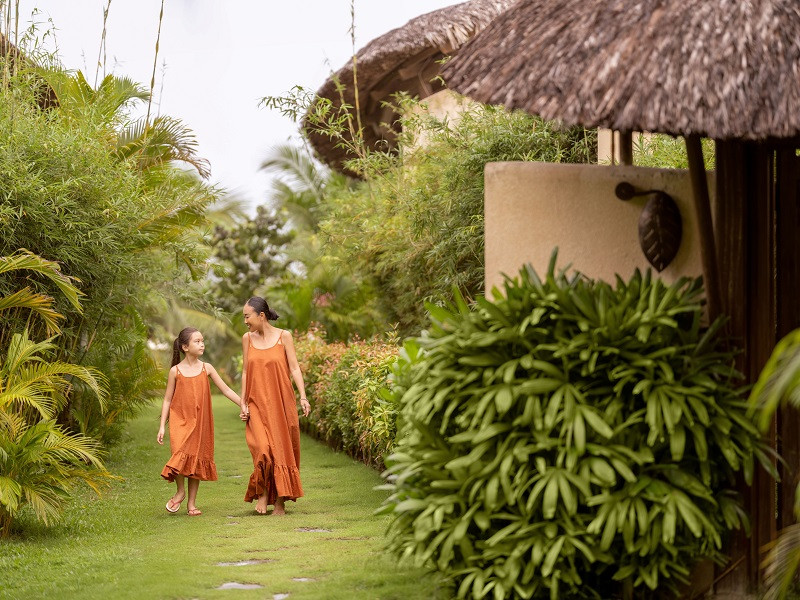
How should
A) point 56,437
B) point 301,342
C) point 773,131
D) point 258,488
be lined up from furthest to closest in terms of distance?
point 301,342, point 258,488, point 56,437, point 773,131

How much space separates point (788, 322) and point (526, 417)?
155 centimetres

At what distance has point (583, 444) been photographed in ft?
14.9

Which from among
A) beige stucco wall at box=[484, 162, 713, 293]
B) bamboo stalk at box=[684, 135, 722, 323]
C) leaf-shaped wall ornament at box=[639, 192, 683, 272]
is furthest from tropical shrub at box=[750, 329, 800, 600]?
beige stucco wall at box=[484, 162, 713, 293]

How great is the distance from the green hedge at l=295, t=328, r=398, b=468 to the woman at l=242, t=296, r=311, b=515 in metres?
0.84

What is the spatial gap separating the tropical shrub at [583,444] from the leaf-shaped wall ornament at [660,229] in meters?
0.24

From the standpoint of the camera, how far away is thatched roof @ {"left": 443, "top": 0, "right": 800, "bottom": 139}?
175 inches

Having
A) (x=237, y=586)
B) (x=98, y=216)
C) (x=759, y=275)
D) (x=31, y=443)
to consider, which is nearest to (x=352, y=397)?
(x=98, y=216)

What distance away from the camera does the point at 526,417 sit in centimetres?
463

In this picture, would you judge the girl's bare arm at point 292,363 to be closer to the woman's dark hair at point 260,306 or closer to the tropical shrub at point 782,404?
the woman's dark hair at point 260,306

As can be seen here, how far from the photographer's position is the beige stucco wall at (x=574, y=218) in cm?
526

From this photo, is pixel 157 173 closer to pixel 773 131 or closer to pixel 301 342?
pixel 301 342

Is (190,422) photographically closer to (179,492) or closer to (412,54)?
(179,492)

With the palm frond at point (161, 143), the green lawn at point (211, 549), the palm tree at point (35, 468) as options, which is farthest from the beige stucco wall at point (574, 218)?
the palm frond at point (161, 143)

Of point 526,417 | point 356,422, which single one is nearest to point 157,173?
point 356,422
